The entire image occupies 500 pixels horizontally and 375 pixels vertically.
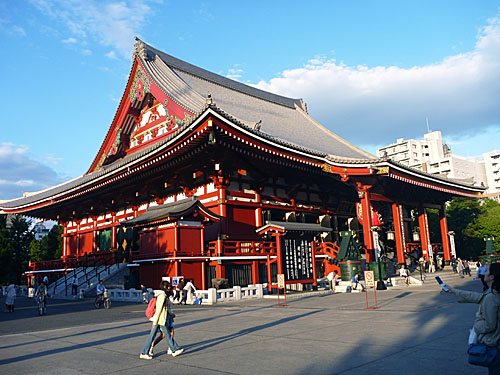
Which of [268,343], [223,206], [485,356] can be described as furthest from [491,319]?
[223,206]

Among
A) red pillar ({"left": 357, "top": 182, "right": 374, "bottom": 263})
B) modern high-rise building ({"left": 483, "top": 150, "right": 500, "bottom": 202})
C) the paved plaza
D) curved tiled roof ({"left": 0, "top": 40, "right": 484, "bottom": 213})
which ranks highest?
modern high-rise building ({"left": 483, "top": 150, "right": 500, "bottom": 202})

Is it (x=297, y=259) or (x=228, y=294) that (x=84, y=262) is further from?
(x=297, y=259)

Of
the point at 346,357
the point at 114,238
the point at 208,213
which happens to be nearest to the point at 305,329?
the point at 346,357

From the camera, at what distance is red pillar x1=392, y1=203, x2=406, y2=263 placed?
29125mm

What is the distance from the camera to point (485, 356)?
14.2 feet

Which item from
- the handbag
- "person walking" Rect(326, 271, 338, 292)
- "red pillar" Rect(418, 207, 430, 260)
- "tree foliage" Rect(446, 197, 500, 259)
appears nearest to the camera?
the handbag

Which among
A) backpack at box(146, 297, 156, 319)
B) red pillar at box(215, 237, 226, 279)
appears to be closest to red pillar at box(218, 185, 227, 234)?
red pillar at box(215, 237, 226, 279)

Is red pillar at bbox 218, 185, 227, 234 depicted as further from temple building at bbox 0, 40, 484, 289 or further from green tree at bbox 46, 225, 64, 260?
green tree at bbox 46, 225, 64, 260

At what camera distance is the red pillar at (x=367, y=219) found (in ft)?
82.1

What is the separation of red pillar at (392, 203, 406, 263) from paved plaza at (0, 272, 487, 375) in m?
14.9

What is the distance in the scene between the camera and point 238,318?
531 inches

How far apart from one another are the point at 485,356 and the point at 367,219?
21379mm

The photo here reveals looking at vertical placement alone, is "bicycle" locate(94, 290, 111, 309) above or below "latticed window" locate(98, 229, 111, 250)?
below

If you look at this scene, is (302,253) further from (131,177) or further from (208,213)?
(131,177)
